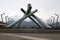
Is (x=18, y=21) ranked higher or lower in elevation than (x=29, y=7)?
lower

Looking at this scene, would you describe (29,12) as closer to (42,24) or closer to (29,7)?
(29,7)

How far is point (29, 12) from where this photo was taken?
10644 centimetres

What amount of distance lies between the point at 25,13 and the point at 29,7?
5204mm

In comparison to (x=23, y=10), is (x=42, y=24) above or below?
below

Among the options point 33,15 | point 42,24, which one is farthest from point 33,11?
point 42,24

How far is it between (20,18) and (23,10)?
5967mm

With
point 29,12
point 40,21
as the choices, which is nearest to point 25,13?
point 29,12

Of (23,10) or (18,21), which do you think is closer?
(18,21)

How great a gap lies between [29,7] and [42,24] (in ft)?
36.2

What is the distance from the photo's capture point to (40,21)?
10175cm

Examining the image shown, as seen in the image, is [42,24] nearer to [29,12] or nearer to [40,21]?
[40,21]

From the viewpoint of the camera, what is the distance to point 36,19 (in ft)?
348

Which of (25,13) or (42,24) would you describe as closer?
(42,24)

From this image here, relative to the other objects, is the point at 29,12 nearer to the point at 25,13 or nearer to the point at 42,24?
the point at 25,13
